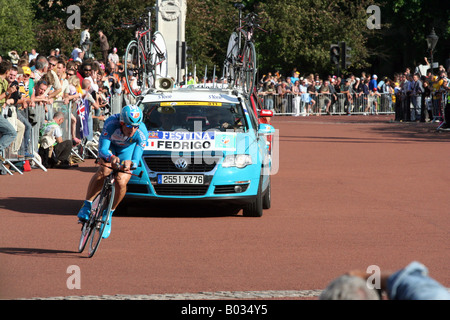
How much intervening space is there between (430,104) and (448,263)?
31955mm

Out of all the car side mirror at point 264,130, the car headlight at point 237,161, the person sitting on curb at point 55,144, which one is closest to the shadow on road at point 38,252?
the car headlight at point 237,161

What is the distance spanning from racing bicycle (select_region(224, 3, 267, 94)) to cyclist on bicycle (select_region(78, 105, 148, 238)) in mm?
5680

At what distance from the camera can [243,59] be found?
17.3 meters

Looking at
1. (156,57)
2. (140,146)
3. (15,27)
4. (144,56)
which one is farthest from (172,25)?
(140,146)

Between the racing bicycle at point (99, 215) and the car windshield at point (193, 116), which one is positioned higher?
the car windshield at point (193, 116)

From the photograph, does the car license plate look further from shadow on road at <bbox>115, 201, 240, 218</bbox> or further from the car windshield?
the car windshield

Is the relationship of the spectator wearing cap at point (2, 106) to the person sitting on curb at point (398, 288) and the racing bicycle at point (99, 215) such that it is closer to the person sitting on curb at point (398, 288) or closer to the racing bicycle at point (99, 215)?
the racing bicycle at point (99, 215)

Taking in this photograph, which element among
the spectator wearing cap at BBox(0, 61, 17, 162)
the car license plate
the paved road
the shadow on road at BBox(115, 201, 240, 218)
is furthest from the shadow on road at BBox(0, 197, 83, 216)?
the spectator wearing cap at BBox(0, 61, 17, 162)

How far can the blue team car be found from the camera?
1241cm

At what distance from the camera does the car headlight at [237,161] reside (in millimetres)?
12555

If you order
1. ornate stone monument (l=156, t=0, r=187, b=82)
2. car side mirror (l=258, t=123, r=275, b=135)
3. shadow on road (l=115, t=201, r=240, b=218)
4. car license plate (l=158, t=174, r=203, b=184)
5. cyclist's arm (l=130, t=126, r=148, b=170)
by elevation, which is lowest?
shadow on road (l=115, t=201, r=240, b=218)

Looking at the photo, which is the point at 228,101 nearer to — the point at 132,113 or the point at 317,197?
the point at 317,197

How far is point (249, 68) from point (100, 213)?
7.75 meters
